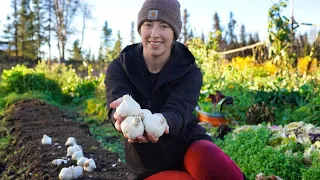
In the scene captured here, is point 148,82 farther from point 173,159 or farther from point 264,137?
point 264,137

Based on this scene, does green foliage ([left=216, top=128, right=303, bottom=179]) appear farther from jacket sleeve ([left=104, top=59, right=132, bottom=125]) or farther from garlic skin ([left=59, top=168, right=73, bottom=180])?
jacket sleeve ([left=104, top=59, right=132, bottom=125])

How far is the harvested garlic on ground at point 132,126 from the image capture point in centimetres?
140

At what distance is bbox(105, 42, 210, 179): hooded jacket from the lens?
178 cm

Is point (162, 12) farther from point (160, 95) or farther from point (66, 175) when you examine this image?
point (66, 175)

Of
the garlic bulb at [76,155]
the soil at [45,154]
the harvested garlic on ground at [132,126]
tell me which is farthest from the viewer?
the garlic bulb at [76,155]

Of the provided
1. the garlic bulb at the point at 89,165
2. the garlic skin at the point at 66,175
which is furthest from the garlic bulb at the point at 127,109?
the garlic bulb at the point at 89,165

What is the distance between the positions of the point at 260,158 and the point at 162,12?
163 centimetres

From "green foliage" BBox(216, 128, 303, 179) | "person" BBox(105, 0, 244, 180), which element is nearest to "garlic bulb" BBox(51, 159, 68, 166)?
"green foliage" BBox(216, 128, 303, 179)

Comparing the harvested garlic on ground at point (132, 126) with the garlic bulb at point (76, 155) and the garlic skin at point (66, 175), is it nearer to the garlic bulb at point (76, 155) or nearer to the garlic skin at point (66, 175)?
the garlic skin at point (66, 175)

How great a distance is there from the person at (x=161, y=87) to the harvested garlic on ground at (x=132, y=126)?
10.8 inches

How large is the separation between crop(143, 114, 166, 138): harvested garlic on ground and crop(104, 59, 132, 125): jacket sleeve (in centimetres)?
32

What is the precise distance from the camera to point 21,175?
3.45 metres

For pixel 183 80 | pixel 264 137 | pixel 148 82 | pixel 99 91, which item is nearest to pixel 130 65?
pixel 148 82

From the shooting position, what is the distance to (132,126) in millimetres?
1409
